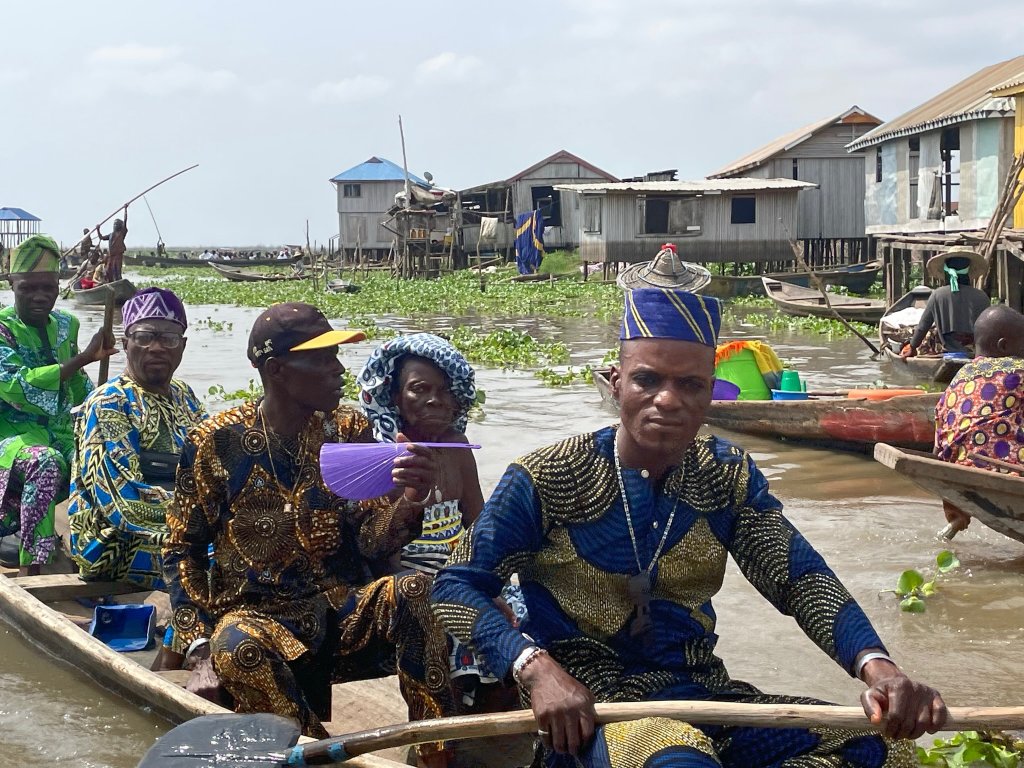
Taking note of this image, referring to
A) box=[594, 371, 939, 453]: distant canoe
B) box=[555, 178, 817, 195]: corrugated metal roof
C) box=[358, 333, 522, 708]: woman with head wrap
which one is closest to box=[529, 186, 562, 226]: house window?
box=[555, 178, 817, 195]: corrugated metal roof

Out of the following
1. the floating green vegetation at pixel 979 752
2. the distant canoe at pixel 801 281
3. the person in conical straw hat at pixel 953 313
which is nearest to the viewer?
the floating green vegetation at pixel 979 752

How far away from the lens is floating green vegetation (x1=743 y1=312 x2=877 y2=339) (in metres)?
→ 18.3

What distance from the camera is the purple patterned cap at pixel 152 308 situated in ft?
14.2

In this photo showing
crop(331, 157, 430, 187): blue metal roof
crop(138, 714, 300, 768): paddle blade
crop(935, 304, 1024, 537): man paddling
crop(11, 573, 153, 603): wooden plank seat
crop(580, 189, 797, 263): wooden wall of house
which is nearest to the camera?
crop(138, 714, 300, 768): paddle blade

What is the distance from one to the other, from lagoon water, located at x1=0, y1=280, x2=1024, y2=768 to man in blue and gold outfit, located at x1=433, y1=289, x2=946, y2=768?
1847 millimetres

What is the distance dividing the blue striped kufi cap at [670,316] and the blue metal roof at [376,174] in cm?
4392

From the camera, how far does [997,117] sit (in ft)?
63.7

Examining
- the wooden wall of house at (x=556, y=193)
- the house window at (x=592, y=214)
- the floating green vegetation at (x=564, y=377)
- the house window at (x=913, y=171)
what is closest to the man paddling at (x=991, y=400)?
the floating green vegetation at (x=564, y=377)

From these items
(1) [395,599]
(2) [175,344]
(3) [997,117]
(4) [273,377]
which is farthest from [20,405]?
(3) [997,117]

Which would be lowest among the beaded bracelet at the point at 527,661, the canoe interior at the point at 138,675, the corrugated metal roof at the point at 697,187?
the canoe interior at the point at 138,675

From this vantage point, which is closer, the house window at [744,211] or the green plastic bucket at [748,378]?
the green plastic bucket at [748,378]

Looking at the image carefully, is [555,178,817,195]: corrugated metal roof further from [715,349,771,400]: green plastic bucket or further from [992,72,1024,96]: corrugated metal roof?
[715,349,771,400]: green plastic bucket

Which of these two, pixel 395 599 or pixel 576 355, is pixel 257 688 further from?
pixel 576 355

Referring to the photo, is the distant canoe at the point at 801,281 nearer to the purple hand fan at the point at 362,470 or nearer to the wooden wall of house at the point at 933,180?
the wooden wall of house at the point at 933,180
